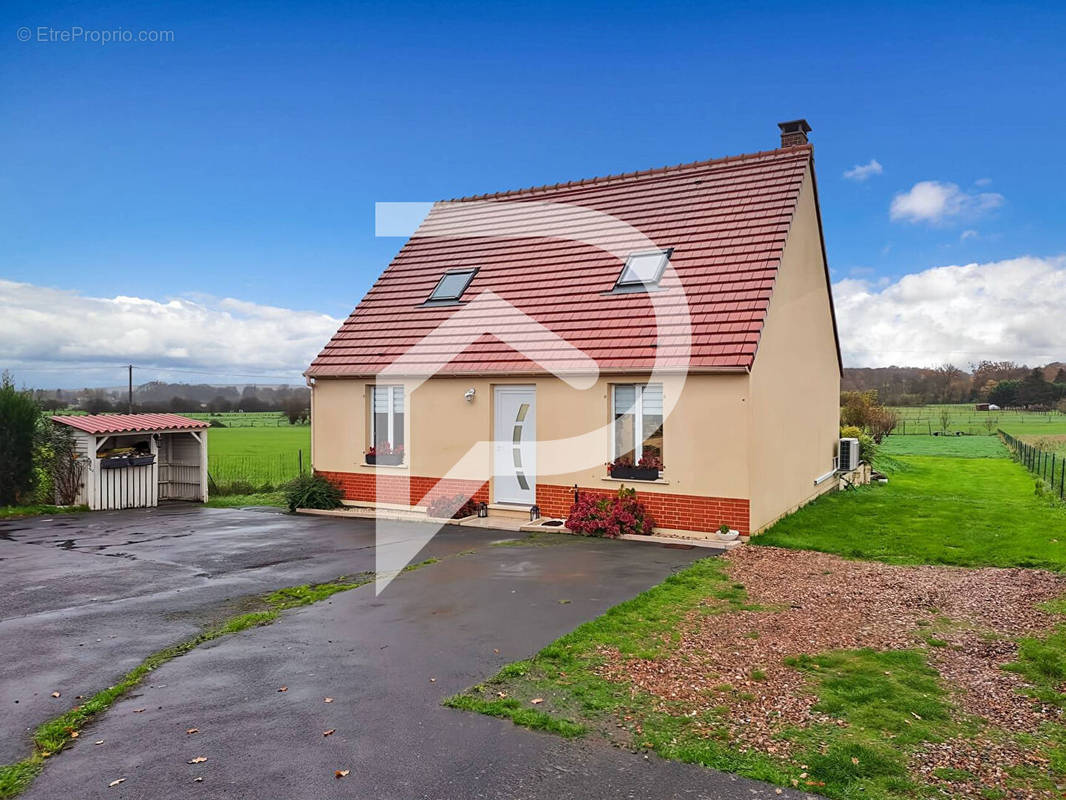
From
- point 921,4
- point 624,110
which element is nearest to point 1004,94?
point 921,4

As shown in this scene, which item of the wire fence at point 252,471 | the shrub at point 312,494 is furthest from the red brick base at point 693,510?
the wire fence at point 252,471

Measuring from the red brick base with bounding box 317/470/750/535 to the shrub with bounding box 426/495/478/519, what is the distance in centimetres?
11

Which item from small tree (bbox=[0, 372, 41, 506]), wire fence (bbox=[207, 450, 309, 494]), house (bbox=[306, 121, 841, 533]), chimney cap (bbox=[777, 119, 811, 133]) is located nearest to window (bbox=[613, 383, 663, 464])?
house (bbox=[306, 121, 841, 533])

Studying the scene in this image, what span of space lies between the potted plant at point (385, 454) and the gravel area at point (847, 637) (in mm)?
7471

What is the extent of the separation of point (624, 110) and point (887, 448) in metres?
26.1

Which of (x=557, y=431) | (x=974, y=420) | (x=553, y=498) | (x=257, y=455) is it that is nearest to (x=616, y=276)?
(x=557, y=431)

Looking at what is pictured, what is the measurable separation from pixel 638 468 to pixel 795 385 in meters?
4.18

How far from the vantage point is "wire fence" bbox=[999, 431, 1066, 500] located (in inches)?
662

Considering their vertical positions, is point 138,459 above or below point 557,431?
below

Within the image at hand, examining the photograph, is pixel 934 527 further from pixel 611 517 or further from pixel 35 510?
pixel 35 510

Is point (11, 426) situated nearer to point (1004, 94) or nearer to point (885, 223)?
point (1004, 94)

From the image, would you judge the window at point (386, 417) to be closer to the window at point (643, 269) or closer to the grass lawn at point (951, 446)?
the window at point (643, 269)

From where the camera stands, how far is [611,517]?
37.6ft

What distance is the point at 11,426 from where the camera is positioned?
15.0 meters
